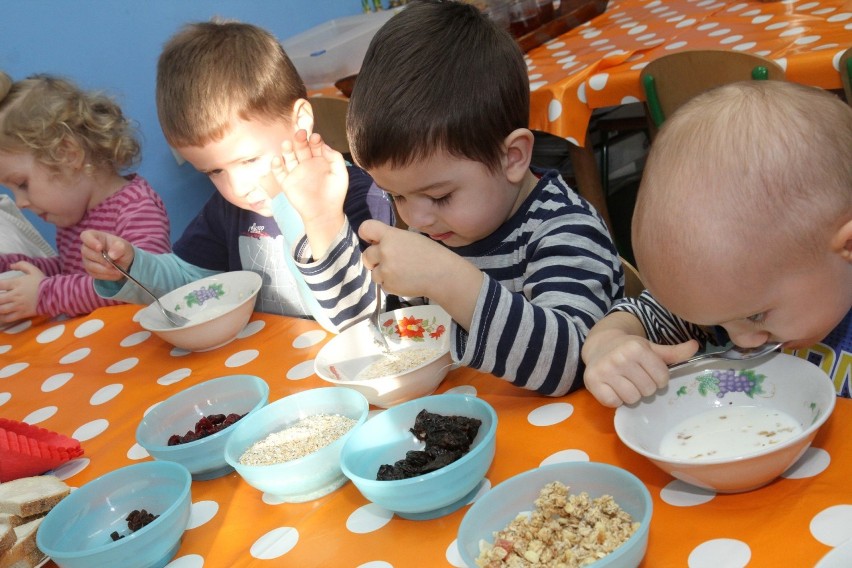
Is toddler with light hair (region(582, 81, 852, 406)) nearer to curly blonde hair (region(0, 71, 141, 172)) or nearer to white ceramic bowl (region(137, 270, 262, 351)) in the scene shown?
white ceramic bowl (region(137, 270, 262, 351))

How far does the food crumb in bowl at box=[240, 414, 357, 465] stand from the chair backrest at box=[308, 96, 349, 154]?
64.8 inches

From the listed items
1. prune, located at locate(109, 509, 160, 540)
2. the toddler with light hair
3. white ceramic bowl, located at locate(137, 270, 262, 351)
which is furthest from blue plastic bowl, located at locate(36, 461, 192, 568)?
the toddler with light hair

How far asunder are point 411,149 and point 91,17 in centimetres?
249

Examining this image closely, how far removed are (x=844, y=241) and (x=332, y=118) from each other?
2.05m

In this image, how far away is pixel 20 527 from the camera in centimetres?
90

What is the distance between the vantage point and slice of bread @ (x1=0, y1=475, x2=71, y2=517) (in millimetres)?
911

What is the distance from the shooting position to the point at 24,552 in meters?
0.86

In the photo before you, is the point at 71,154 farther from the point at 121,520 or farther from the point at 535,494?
the point at 535,494

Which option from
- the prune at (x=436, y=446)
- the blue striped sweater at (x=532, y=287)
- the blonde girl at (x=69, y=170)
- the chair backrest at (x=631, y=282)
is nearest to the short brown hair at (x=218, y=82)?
the blue striped sweater at (x=532, y=287)

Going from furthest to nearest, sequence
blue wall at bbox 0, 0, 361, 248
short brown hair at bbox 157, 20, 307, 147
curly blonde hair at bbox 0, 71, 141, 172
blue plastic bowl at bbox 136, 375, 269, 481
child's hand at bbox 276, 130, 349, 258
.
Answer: blue wall at bbox 0, 0, 361, 248, curly blonde hair at bbox 0, 71, 141, 172, short brown hair at bbox 157, 20, 307, 147, child's hand at bbox 276, 130, 349, 258, blue plastic bowl at bbox 136, 375, 269, 481

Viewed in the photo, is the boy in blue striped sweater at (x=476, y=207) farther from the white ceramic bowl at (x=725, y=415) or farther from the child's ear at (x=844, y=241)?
the child's ear at (x=844, y=241)

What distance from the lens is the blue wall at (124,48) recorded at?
285cm

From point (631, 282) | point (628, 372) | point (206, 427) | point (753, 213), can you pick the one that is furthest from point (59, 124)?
point (753, 213)

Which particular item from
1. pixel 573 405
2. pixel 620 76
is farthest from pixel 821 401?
pixel 620 76
